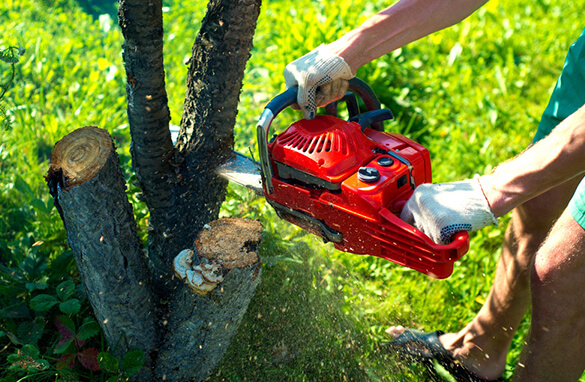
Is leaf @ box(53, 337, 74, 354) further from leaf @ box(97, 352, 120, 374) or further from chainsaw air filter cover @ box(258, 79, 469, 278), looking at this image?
chainsaw air filter cover @ box(258, 79, 469, 278)

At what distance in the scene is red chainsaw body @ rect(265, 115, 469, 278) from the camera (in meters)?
1.73

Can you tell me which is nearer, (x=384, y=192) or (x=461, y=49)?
(x=384, y=192)

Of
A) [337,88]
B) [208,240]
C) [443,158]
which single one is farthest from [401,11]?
[443,158]

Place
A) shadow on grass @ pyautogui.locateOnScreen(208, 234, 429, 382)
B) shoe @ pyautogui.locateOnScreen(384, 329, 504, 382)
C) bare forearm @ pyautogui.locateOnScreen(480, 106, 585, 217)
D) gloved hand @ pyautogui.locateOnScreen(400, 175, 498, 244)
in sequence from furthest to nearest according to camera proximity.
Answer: shoe @ pyautogui.locateOnScreen(384, 329, 504, 382), shadow on grass @ pyautogui.locateOnScreen(208, 234, 429, 382), gloved hand @ pyautogui.locateOnScreen(400, 175, 498, 244), bare forearm @ pyautogui.locateOnScreen(480, 106, 585, 217)

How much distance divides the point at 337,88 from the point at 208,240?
0.79 m

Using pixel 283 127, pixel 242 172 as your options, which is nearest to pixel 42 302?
pixel 242 172

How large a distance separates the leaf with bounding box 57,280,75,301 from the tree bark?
0.22 m

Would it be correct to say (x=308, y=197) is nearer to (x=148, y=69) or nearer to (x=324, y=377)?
(x=148, y=69)

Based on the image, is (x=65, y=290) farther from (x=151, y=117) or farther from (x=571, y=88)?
(x=571, y=88)

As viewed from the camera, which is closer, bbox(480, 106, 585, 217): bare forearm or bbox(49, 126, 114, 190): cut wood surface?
bbox(480, 106, 585, 217): bare forearm

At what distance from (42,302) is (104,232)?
56 centimetres

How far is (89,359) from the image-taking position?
2.13 meters

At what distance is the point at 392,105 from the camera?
4.03 meters

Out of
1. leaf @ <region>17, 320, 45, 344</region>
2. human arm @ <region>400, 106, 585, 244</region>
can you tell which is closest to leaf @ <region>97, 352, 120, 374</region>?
leaf @ <region>17, 320, 45, 344</region>
